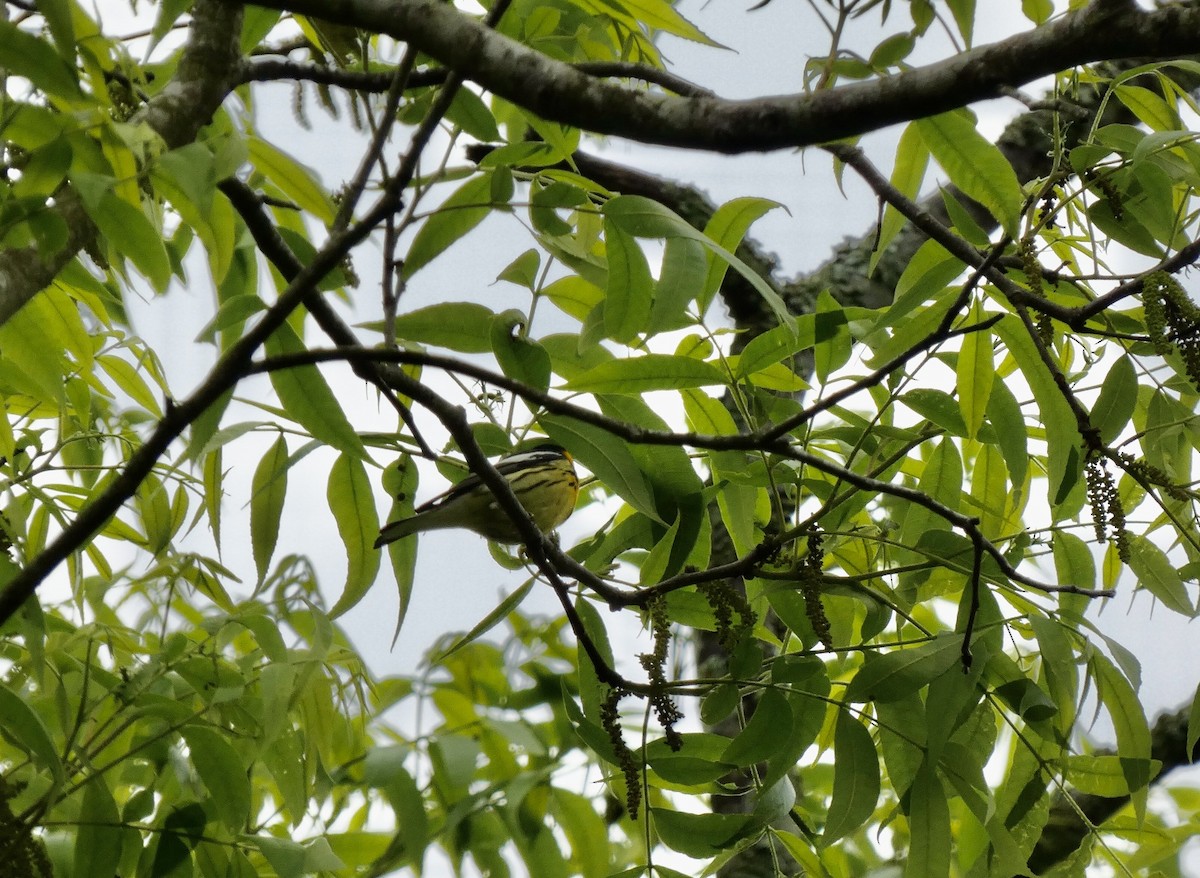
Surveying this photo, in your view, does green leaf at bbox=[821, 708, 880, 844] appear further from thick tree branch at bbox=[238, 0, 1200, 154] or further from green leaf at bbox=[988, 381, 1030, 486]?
thick tree branch at bbox=[238, 0, 1200, 154]

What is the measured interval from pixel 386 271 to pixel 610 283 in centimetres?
29

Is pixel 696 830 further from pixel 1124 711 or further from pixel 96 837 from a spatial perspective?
pixel 96 837

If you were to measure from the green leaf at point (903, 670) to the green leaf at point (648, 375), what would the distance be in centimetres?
45

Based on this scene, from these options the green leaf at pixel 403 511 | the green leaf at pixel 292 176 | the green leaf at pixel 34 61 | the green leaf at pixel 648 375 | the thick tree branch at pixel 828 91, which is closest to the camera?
the thick tree branch at pixel 828 91

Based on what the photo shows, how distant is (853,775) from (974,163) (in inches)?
34.9

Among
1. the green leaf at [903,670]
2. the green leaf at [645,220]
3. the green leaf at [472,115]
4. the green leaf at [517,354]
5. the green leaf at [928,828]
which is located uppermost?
the green leaf at [472,115]

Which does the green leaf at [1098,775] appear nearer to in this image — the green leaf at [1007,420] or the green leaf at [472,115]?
the green leaf at [1007,420]

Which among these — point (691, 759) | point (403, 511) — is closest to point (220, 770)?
point (403, 511)

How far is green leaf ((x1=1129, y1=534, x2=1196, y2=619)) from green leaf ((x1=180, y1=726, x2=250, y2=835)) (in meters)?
1.38

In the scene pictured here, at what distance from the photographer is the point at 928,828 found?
5.20ft

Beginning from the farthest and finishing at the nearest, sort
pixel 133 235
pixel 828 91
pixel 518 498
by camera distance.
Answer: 1. pixel 518 498
2. pixel 133 235
3. pixel 828 91

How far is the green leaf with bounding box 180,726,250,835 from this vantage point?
1.60 m

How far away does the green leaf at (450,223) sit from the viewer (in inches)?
58.3

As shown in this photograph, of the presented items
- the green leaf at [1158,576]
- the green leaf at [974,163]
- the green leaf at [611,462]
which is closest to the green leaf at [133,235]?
the green leaf at [611,462]
